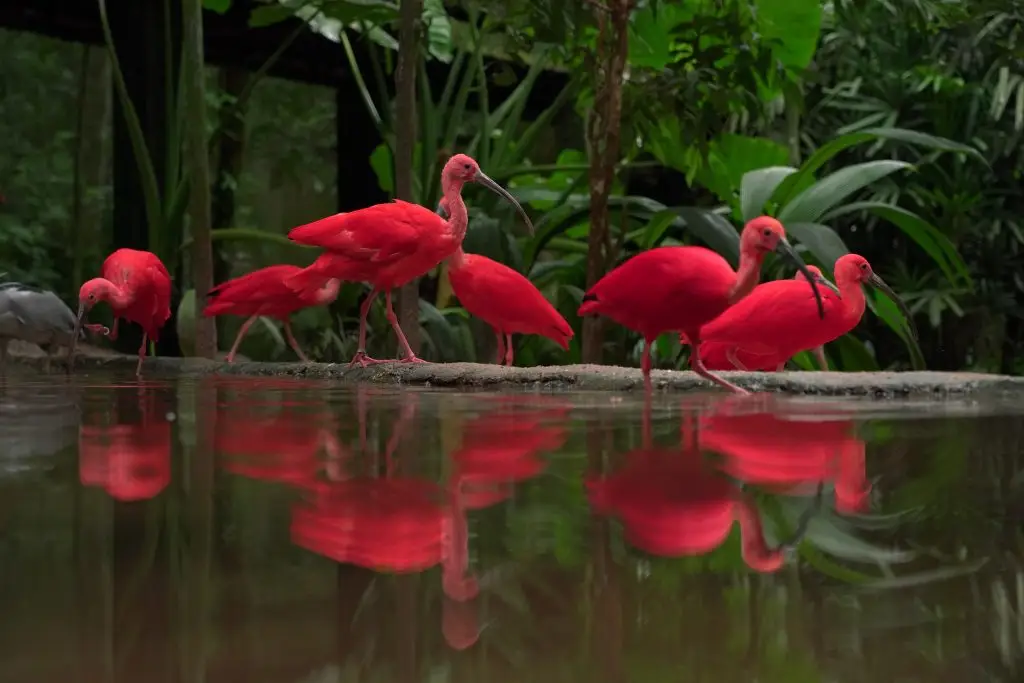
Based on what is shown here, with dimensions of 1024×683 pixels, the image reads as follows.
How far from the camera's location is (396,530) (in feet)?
4.04

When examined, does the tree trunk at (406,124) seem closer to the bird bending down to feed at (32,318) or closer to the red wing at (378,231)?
the red wing at (378,231)

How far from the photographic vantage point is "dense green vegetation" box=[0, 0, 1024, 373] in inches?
218

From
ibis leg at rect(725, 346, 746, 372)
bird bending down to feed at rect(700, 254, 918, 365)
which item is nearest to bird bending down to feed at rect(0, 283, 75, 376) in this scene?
ibis leg at rect(725, 346, 746, 372)

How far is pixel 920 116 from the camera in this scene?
9055 millimetres

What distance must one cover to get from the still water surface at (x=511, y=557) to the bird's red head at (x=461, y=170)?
3137 mm

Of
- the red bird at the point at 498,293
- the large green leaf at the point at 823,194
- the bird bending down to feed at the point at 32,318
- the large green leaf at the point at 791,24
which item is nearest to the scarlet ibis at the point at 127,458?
the red bird at the point at 498,293

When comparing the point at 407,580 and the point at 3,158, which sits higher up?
the point at 3,158

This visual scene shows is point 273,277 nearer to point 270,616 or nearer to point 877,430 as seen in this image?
point 877,430

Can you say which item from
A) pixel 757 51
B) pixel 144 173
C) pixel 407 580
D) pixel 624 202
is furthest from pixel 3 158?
pixel 407 580

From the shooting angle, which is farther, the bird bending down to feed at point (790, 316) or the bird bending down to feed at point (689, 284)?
the bird bending down to feed at point (790, 316)

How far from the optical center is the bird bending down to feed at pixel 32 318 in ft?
18.9

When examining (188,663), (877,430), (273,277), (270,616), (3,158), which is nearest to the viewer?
(188,663)

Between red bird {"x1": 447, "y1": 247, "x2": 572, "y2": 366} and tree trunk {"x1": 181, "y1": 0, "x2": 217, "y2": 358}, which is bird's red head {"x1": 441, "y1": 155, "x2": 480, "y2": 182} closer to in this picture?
red bird {"x1": 447, "y1": 247, "x2": 572, "y2": 366}

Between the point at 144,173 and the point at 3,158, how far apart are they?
436 cm
